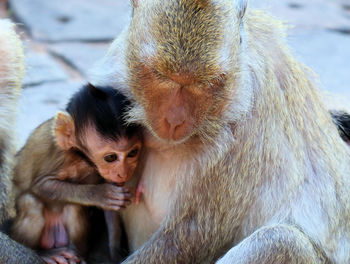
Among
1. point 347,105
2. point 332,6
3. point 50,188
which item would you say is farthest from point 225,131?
point 332,6

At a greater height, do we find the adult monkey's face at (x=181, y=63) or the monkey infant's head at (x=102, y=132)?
the adult monkey's face at (x=181, y=63)

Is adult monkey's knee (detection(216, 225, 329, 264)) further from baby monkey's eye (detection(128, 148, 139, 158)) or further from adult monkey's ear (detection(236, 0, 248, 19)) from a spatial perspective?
adult monkey's ear (detection(236, 0, 248, 19))

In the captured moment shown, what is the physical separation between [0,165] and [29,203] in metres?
0.30

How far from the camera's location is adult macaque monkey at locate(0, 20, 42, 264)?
4129 millimetres

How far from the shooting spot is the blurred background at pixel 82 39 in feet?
21.6

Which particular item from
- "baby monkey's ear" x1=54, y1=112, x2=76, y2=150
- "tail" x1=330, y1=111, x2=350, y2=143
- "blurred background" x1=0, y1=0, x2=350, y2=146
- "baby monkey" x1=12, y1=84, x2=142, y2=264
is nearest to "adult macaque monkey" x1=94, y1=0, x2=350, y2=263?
"baby monkey" x1=12, y1=84, x2=142, y2=264

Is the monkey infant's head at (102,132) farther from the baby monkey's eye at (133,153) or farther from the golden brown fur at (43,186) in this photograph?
the golden brown fur at (43,186)

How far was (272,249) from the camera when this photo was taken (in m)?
3.80

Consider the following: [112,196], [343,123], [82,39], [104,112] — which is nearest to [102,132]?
[104,112]

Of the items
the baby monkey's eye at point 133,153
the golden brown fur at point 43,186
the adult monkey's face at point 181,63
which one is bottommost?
the golden brown fur at point 43,186

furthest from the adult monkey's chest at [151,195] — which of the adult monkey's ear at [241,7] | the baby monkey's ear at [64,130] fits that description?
the adult monkey's ear at [241,7]

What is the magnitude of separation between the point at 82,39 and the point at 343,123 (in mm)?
3673

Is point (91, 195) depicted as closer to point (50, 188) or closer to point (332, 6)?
point (50, 188)

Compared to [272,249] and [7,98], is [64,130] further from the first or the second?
[272,249]
